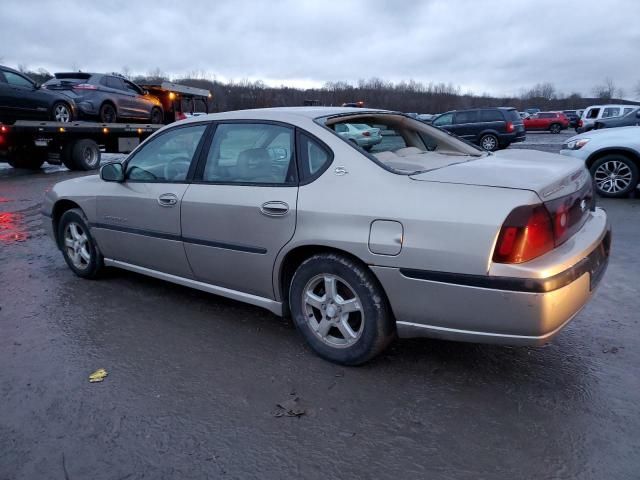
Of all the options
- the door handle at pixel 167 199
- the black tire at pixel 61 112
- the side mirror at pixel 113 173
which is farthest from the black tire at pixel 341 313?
the black tire at pixel 61 112

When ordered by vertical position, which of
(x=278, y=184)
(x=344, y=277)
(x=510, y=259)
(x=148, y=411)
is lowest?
(x=148, y=411)

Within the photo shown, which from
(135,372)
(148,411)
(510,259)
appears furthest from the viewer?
(135,372)

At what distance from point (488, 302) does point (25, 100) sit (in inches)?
491

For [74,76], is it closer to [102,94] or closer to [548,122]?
[102,94]

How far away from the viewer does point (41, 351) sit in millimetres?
3279

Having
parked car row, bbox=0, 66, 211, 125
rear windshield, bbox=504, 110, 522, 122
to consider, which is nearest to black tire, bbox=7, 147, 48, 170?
parked car row, bbox=0, 66, 211, 125

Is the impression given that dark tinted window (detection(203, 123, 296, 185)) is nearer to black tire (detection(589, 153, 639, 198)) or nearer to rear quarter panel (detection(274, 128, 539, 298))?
rear quarter panel (detection(274, 128, 539, 298))

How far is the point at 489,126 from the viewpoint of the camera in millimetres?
19109

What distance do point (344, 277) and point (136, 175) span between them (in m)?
2.17

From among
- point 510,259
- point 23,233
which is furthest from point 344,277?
point 23,233

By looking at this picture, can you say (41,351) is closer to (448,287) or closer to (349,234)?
(349,234)

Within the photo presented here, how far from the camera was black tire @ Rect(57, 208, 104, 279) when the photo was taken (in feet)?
14.8

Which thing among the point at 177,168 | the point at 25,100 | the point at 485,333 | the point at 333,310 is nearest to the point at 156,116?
the point at 25,100

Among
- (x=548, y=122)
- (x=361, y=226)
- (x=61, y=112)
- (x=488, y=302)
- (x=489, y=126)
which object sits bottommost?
(x=488, y=302)
